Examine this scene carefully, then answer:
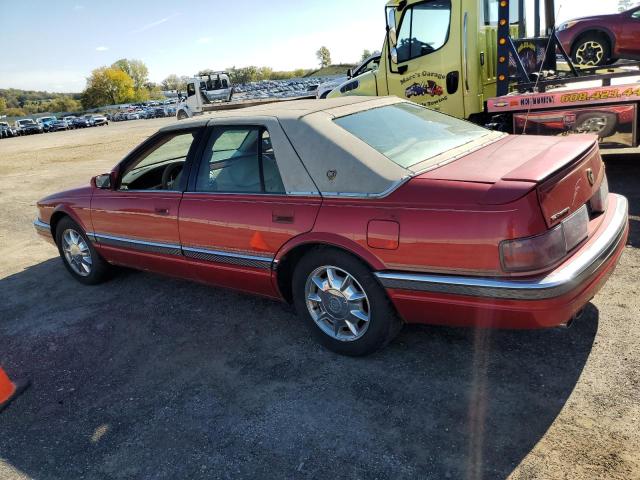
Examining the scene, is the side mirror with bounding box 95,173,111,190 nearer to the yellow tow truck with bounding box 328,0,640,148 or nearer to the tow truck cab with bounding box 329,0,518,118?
the yellow tow truck with bounding box 328,0,640,148

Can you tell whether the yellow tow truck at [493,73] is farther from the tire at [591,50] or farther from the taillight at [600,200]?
the taillight at [600,200]

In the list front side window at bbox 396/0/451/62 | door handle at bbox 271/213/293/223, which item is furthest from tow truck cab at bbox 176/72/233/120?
door handle at bbox 271/213/293/223

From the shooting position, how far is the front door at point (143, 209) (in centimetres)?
394

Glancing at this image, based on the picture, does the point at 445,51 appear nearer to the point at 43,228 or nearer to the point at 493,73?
the point at 493,73

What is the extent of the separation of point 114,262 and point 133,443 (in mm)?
2352

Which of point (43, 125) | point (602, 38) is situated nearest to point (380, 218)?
point (602, 38)

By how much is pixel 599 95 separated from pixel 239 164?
4688 millimetres

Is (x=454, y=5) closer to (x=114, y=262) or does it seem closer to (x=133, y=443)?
(x=114, y=262)

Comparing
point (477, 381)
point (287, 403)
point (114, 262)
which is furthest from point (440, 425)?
point (114, 262)

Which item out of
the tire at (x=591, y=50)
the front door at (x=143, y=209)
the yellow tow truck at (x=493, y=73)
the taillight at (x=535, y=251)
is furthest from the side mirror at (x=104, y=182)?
the tire at (x=591, y=50)

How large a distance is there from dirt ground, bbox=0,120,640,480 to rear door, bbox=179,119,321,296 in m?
0.54

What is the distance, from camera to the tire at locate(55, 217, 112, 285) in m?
4.86

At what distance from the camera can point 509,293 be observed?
8.13ft

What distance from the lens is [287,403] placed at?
288 cm
